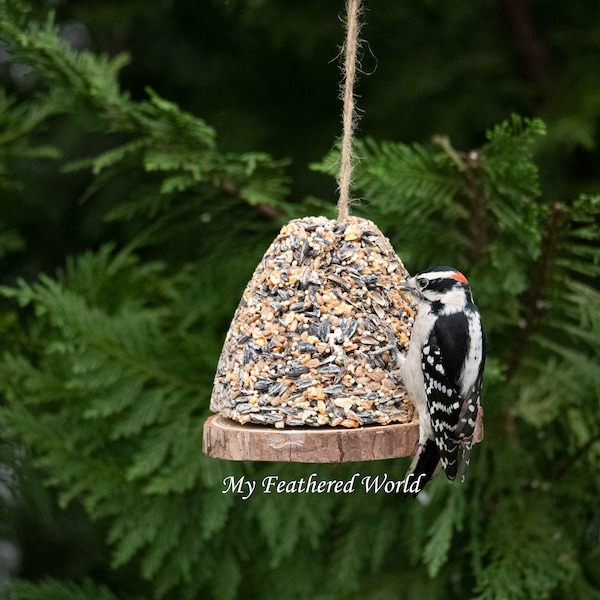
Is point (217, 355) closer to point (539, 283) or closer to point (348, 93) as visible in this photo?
point (539, 283)

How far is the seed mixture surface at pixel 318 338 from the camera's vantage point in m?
2.67

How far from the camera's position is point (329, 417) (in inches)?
103

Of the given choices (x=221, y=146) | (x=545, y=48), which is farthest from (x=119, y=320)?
(x=545, y=48)

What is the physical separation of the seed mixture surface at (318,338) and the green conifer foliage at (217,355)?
1.87 ft

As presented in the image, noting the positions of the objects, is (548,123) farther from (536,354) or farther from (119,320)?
(119,320)

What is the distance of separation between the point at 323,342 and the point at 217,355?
123 centimetres

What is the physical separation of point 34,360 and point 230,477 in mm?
1410

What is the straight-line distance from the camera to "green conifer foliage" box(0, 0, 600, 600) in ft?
11.3

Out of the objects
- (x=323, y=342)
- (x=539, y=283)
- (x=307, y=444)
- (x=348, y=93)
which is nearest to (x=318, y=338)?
(x=323, y=342)

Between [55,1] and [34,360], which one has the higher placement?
[55,1]

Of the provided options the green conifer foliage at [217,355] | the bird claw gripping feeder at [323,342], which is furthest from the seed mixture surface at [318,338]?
the green conifer foliage at [217,355]

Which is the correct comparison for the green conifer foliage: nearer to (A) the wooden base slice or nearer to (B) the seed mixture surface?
(B) the seed mixture surface

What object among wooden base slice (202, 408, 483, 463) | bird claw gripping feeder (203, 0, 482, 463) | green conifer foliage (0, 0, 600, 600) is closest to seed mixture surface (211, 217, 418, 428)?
bird claw gripping feeder (203, 0, 482, 463)

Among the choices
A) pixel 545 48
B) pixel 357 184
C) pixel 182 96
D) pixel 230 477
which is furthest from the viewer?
pixel 182 96
